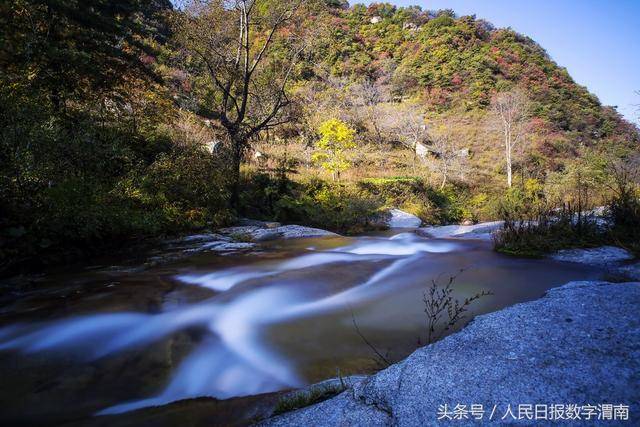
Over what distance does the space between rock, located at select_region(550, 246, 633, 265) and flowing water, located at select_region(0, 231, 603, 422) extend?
0.33 metres

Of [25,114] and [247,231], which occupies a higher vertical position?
[25,114]

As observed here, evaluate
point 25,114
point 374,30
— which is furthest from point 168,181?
point 374,30

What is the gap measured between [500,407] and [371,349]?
144 cm

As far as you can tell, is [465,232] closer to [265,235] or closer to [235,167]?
[265,235]

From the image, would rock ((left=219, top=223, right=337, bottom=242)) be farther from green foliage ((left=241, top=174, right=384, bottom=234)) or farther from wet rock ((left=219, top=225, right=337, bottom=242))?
green foliage ((left=241, top=174, right=384, bottom=234))

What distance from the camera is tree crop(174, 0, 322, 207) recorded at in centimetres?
1044

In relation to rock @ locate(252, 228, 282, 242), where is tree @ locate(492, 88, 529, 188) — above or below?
above

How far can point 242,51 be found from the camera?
1182 cm

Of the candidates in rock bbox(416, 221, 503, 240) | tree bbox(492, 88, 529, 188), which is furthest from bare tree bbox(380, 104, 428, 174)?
rock bbox(416, 221, 503, 240)

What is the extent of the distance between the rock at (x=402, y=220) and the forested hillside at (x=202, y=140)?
0.63 metres

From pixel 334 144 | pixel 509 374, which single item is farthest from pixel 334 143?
pixel 509 374

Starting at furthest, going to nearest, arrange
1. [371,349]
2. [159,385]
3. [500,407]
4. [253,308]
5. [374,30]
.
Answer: [374,30], [253,308], [371,349], [159,385], [500,407]

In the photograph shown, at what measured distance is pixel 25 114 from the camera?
4.81m

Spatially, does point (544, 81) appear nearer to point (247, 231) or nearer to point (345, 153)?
point (345, 153)
